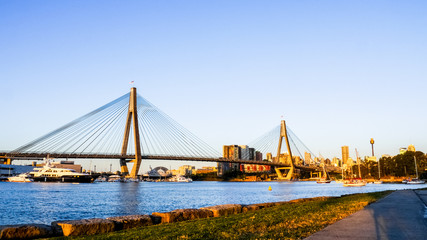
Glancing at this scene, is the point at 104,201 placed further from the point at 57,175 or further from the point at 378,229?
the point at 57,175

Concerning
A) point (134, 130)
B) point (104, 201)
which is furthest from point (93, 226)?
point (134, 130)

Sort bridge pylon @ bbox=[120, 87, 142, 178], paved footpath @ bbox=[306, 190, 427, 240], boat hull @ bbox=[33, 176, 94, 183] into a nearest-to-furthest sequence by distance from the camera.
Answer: paved footpath @ bbox=[306, 190, 427, 240], bridge pylon @ bbox=[120, 87, 142, 178], boat hull @ bbox=[33, 176, 94, 183]

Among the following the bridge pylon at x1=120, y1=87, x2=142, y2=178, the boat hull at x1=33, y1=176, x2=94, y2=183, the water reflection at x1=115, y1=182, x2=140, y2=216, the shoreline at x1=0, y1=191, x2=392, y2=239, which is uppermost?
the bridge pylon at x1=120, y1=87, x2=142, y2=178

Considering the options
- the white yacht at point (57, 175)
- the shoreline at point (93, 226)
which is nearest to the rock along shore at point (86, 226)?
the shoreline at point (93, 226)

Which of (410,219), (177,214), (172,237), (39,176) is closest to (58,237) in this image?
(172,237)

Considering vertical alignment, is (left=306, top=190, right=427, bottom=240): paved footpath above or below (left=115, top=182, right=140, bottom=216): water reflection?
above

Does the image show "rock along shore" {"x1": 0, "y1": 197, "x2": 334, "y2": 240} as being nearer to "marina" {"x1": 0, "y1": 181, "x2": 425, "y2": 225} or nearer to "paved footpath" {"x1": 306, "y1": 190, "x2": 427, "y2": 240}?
"paved footpath" {"x1": 306, "y1": 190, "x2": 427, "y2": 240}

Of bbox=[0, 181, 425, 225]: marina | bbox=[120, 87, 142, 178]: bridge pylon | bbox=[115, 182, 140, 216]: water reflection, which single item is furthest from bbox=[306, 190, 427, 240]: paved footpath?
bbox=[120, 87, 142, 178]: bridge pylon

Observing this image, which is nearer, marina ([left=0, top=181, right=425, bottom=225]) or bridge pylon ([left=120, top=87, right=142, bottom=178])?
marina ([left=0, top=181, right=425, bottom=225])

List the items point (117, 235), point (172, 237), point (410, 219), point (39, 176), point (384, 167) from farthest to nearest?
point (384, 167) < point (39, 176) < point (410, 219) < point (117, 235) < point (172, 237)

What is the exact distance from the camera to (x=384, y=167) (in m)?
127

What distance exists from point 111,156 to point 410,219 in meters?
72.5

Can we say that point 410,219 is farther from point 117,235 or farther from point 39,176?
point 39,176

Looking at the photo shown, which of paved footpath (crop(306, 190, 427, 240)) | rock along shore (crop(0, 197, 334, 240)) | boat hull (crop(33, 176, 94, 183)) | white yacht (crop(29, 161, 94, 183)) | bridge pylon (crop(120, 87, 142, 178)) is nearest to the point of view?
paved footpath (crop(306, 190, 427, 240))
